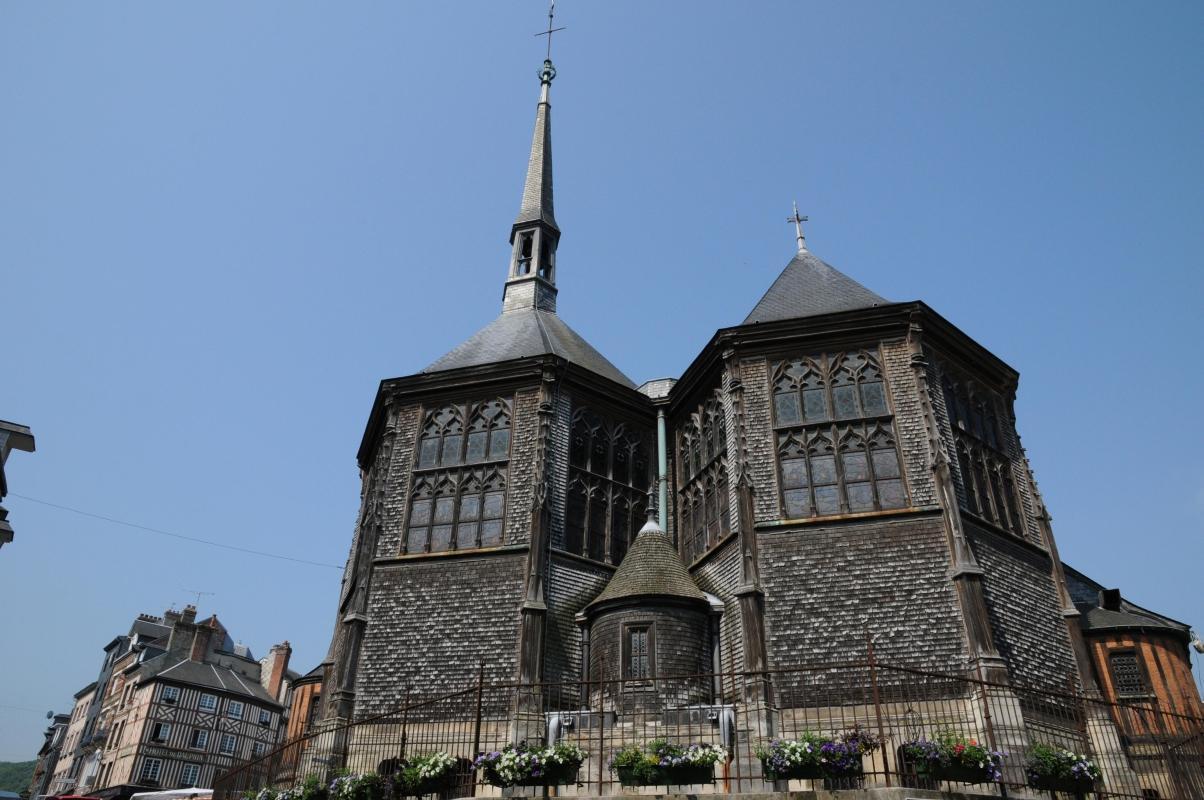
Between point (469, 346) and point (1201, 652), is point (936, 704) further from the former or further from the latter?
point (469, 346)

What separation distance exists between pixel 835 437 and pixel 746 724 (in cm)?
694

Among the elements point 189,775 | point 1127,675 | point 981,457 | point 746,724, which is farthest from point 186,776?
point 1127,675

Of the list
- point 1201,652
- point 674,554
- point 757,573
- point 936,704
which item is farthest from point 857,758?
point 1201,652

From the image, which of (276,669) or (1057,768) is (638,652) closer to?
(1057,768)

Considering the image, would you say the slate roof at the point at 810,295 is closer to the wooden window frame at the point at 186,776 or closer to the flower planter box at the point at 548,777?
the flower planter box at the point at 548,777

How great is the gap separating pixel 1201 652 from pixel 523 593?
1853 centimetres

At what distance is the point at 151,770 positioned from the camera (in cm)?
4375

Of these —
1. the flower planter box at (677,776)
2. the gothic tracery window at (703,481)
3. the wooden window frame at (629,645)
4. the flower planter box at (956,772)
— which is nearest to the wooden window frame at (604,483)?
the gothic tracery window at (703,481)

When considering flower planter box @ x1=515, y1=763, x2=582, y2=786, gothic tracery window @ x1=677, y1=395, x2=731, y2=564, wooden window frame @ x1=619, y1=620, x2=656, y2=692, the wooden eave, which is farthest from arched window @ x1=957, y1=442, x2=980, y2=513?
flower planter box @ x1=515, y1=763, x2=582, y2=786

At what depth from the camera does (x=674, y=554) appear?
67.5 ft

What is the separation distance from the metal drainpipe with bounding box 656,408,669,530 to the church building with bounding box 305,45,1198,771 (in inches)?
2.6

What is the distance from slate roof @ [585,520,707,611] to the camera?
61.6 feet

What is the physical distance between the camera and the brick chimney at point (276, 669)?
5297 centimetres

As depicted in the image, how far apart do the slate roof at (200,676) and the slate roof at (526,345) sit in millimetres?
30600
